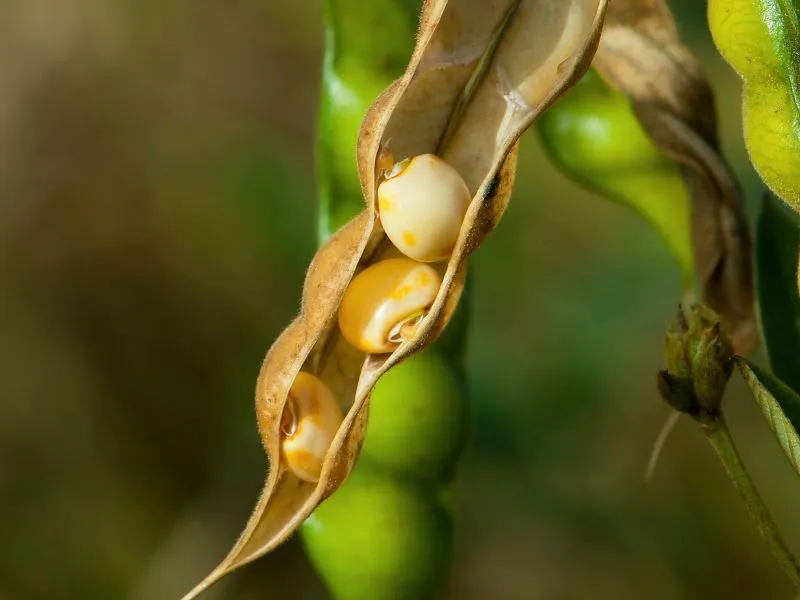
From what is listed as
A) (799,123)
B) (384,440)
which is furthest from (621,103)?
(384,440)

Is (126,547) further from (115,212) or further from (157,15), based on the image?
(157,15)

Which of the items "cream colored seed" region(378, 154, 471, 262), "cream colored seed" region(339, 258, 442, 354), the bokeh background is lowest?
the bokeh background

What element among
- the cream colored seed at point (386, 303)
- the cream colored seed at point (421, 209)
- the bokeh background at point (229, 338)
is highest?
the cream colored seed at point (421, 209)

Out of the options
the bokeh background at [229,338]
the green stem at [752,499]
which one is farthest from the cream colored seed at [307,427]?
the bokeh background at [229,338]

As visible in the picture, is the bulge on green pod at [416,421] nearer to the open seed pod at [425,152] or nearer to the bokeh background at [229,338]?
the open seed pod at [425,152]

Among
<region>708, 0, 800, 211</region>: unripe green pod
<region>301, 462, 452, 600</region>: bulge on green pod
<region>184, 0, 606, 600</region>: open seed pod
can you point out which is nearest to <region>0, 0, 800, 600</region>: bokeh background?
<region>301, 462, 452, 600</region>: bulge on green pod

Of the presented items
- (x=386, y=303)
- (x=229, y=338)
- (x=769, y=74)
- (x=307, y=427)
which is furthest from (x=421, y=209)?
(x=229, y=338)

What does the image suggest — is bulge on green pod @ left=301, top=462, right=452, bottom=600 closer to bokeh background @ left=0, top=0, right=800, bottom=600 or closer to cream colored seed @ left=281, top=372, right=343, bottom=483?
cream colored seed @ left=281, top=372, right=343, bottom=483

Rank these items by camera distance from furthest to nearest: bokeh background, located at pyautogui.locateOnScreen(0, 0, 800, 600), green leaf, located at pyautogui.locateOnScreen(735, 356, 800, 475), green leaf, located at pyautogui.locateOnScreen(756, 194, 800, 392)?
bokeh background, located at pyautogui.locateOnScreen(0, 0, 800, 600), green leaf, located at pyautogui.locateOnScreen(756, 194, 800, 392), green leaf, located at pyautogui.locateOnScreen(735, 356, 800, 475)
